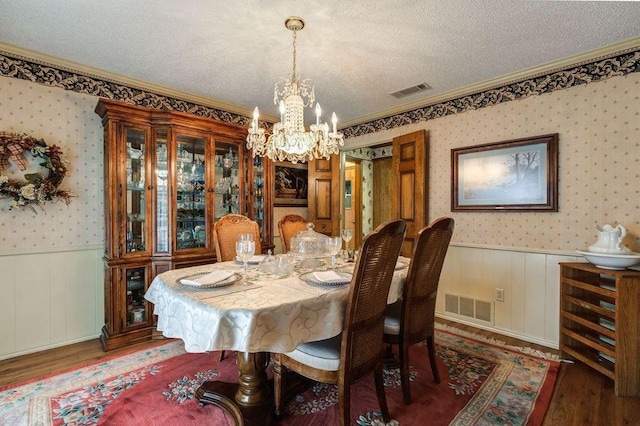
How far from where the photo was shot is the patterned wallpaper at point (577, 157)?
233 cm

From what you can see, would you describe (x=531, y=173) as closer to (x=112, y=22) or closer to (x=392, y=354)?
(x=392, y=354)

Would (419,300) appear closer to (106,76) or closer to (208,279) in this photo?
(208,279)

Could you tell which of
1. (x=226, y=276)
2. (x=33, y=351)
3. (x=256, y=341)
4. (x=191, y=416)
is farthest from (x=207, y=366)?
(x=33, y=351)

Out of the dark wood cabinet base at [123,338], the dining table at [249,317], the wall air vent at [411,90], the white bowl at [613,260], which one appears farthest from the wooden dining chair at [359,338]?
the wall air vent at [411,90]

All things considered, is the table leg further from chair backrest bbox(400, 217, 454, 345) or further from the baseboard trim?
the baseboard trim

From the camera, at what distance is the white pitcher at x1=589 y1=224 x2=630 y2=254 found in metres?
2.11

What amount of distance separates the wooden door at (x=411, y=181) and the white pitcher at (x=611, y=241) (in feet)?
4.85

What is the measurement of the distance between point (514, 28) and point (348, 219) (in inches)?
146

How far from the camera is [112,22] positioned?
2031 mm

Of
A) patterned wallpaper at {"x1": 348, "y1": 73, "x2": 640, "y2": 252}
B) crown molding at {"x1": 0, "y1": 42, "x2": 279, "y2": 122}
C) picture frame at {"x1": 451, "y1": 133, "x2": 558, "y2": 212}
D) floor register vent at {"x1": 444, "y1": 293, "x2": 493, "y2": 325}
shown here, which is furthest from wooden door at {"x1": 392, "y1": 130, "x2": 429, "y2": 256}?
crown molding at {"x1": 0, "y1": 42, "x2": 279, "y2": 122}

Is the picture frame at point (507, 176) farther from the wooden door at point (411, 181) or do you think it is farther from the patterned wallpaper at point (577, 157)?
the wooden door at point (411, 181)

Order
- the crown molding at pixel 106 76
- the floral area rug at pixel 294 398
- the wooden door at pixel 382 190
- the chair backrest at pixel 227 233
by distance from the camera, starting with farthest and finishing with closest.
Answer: the wooden door at pixel 382 190, the chair backrest at pixel 227 233, the crown molding at pixel 106 76, the floral area rug at pixel 294 398

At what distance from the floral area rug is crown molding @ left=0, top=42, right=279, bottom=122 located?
239cm

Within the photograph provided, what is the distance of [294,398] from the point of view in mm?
1876
